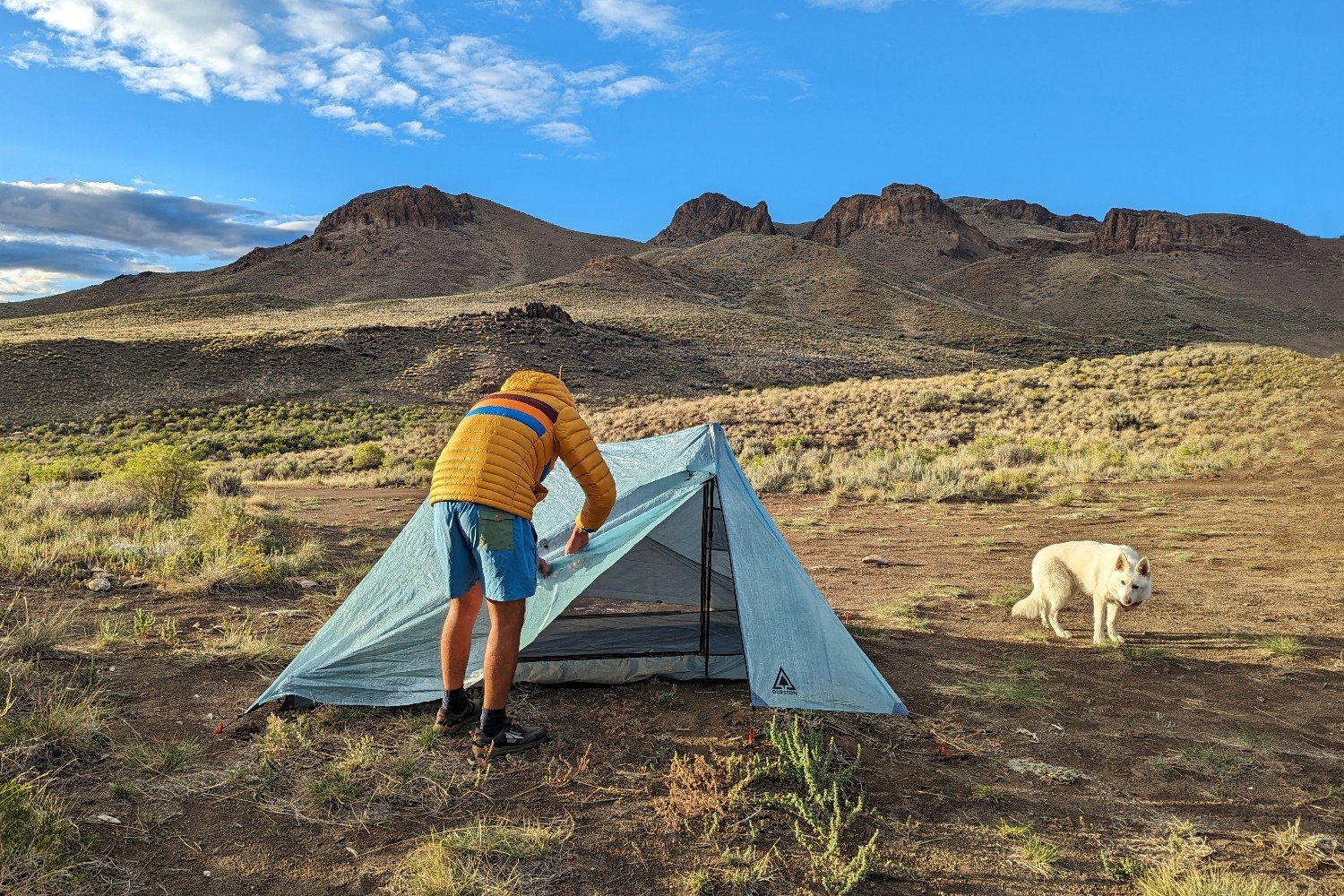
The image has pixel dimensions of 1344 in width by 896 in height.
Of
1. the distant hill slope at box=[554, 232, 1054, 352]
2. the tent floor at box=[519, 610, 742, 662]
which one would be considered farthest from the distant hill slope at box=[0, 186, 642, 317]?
the tent floor at box=[519, 610, 742, 662]

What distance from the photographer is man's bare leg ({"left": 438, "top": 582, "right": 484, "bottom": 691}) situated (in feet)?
13.4

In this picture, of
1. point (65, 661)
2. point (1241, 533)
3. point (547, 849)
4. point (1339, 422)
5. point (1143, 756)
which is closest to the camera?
point (547, 849)

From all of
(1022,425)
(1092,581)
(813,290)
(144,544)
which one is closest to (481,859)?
(1092,581)

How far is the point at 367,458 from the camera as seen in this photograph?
2328 centimetres

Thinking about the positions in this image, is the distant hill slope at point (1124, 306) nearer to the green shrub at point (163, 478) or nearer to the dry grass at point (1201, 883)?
the green shrub at point (163, 478)

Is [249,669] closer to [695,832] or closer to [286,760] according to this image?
[286,760]

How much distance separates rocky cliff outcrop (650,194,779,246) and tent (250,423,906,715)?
605 feet

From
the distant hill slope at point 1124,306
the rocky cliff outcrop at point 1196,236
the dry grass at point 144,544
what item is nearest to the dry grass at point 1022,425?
the dry grass at point 144,544

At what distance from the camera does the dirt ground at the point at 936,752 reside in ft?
10.7

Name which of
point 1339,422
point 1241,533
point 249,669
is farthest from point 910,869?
point 1339,422

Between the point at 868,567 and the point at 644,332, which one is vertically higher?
the point at 644,332

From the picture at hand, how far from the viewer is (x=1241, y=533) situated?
33.3 ft

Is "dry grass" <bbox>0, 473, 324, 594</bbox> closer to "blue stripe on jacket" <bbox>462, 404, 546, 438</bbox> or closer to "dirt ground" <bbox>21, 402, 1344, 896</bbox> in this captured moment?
"dirt ground" <bbox>21, 402, 1344, 896</bbox>

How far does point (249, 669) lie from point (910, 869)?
4.36 metres
